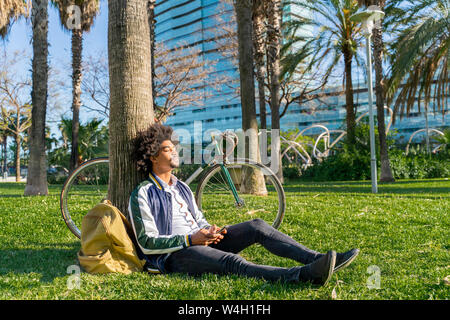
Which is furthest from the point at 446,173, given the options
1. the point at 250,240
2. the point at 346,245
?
the point at 250,240

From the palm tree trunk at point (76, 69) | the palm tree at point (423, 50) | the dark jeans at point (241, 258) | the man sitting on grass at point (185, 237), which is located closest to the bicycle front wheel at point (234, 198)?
the man sitting on grass at point (185, 237)

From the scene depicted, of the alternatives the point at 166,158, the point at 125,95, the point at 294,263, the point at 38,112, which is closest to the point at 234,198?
the point at 294,263

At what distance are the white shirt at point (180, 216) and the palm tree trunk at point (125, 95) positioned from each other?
1.60 feet

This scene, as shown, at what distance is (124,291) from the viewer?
2.65 m

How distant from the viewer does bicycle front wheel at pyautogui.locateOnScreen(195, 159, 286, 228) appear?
4.13 m

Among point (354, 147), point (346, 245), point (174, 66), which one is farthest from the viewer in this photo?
point (174, 66)

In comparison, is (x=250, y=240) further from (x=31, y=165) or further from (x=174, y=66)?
(x=174, y=66)

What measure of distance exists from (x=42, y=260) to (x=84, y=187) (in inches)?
41.6

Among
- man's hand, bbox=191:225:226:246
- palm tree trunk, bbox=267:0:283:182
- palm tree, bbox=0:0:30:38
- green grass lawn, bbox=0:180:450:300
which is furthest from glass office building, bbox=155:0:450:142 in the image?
man's hand, bbox=191:225:226:246

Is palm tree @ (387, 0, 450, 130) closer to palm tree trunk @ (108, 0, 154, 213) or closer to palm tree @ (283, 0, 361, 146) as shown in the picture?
palm tree @ (283, 0, 361, 146)

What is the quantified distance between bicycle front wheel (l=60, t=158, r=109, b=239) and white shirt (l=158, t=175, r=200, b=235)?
4.49 feet
